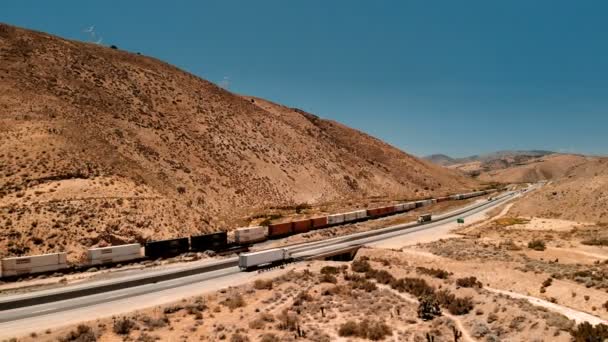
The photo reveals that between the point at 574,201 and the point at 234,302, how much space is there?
237ft

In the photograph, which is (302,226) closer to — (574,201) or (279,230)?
(279,230)

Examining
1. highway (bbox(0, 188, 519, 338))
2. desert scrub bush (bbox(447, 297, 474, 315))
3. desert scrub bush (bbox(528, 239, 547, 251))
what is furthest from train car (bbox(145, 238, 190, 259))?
desert scrub bush (bbox(528, 239, 547, 251))

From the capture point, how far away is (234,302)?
27.0 metres

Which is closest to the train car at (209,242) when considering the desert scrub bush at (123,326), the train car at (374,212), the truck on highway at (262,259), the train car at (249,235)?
the train car at (249,235)

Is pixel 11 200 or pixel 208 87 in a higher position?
pixel 208 87

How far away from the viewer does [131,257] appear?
40.4 meters

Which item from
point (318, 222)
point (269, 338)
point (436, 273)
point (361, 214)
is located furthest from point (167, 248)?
point (361, 214)

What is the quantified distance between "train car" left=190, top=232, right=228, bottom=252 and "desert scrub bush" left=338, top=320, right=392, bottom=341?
2793cm

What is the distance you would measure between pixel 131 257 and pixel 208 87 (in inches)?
3292

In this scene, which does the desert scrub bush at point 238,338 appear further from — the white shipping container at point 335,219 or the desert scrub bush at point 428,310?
the white shipping container at point 335,219

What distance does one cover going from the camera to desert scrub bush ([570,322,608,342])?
59.7 feet

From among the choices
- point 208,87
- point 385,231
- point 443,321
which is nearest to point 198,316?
point 443,321

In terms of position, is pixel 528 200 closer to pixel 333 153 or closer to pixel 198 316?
pixel 333 153

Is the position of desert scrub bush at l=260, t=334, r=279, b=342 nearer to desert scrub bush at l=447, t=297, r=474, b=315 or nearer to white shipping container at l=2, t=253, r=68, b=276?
desert scrub bush at l=447, t=297, r=474, b=315
